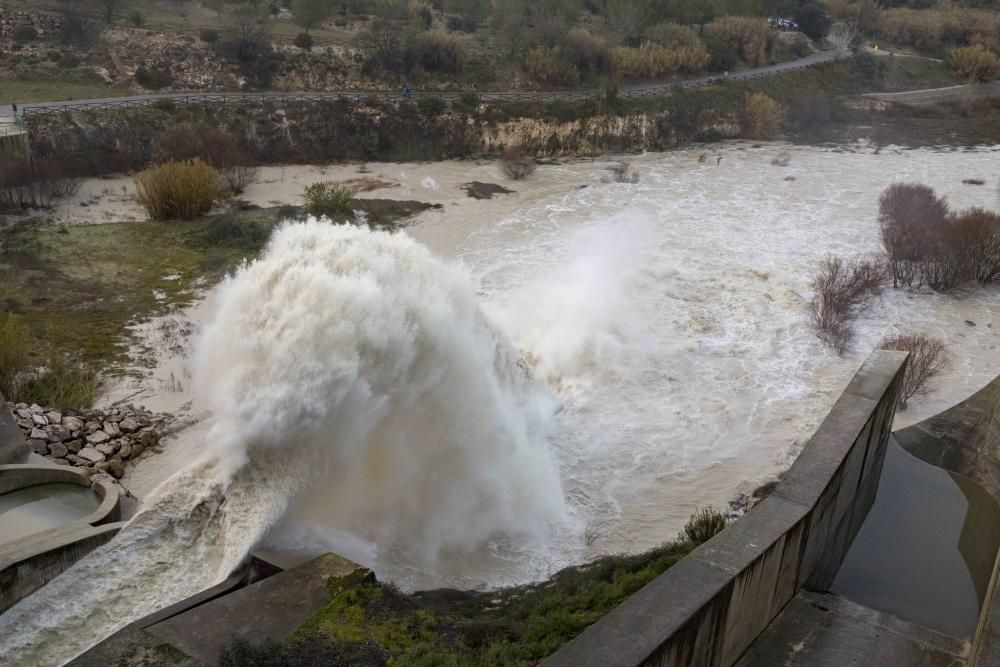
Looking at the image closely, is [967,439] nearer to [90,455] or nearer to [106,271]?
[90,455]

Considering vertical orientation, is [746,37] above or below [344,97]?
above

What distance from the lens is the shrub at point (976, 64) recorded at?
217 feet

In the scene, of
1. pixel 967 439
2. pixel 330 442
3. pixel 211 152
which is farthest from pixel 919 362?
pixel 211 152

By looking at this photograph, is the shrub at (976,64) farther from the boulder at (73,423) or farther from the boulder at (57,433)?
the boulder at (57,433)

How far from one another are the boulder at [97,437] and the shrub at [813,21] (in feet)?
239

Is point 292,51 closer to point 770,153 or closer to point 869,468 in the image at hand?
point 770,153

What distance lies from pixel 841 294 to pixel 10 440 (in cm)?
2110

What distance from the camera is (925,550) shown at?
14.6 metres

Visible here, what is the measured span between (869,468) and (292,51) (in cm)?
4263

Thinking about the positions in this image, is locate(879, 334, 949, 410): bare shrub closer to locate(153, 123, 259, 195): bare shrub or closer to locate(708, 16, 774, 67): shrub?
locate(153, 123, 259, 195): bare shrub

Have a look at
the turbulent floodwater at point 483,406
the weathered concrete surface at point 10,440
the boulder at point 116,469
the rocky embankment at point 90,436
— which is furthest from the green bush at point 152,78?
the weathered concrete surface at point 10,440

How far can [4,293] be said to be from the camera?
21.8m

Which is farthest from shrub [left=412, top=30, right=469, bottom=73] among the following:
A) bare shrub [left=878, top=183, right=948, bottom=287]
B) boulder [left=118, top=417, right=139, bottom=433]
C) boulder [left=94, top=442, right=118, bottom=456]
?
boulder [left=94, top=442, right=118, bottom=456]

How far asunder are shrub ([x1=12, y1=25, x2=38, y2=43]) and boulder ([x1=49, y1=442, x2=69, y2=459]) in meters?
38.0
